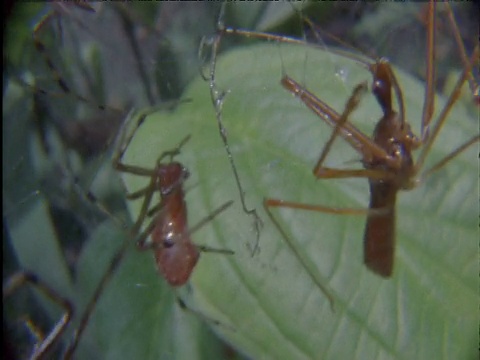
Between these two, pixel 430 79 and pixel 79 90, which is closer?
pixel 430 79

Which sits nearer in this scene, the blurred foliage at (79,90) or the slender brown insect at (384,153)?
the slender brown insect at (384,153)

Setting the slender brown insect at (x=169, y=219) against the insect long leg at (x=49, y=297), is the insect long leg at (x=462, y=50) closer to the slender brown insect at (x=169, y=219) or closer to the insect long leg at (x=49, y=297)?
the slender brown insect at (x=169, y=219)

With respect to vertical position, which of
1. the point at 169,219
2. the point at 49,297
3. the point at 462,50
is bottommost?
the point at 49,297

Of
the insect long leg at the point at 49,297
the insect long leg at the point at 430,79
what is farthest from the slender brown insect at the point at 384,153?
the insect long leg at the point at 49,297

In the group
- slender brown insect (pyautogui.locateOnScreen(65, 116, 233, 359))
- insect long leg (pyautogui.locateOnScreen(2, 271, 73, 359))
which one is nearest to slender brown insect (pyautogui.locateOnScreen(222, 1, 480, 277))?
slender brown insect (pyautogui.locateOnScreen(65, 116, 233, 359))

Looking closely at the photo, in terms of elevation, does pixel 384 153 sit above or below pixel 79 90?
below

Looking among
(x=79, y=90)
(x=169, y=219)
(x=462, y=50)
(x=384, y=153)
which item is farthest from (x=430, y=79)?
(x=79, y=90)

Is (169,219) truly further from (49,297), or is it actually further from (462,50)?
(462,50)
